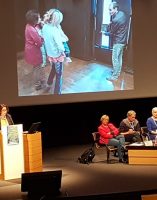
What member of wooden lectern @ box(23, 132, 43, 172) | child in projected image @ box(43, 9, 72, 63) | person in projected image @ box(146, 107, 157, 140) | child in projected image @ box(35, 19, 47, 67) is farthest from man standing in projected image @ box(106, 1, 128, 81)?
wooden lectern @ box(23, 132, 43, 172)

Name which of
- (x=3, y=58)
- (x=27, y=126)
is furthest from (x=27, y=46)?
(x=27, y=126)

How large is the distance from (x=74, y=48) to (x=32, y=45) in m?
0.91

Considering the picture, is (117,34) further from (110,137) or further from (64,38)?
(110,137)

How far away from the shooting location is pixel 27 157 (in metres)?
8.15

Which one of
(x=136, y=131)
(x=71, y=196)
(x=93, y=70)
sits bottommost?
(x=71, y=196)

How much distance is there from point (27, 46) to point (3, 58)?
A: 0.56 meters

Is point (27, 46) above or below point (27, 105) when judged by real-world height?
above

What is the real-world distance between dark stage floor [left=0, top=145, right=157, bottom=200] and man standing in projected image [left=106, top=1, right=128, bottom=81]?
6.62ft

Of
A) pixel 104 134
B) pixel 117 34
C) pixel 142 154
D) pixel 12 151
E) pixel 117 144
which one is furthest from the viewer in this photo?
pixel 117 34

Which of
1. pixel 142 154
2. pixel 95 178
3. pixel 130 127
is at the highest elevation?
pixel 130 127

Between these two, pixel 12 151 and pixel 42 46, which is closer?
pixel 12 151

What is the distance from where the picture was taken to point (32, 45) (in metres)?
10.6

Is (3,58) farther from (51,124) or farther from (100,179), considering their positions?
(100,179)

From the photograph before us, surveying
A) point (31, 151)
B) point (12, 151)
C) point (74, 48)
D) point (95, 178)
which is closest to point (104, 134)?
point (95, 178)
